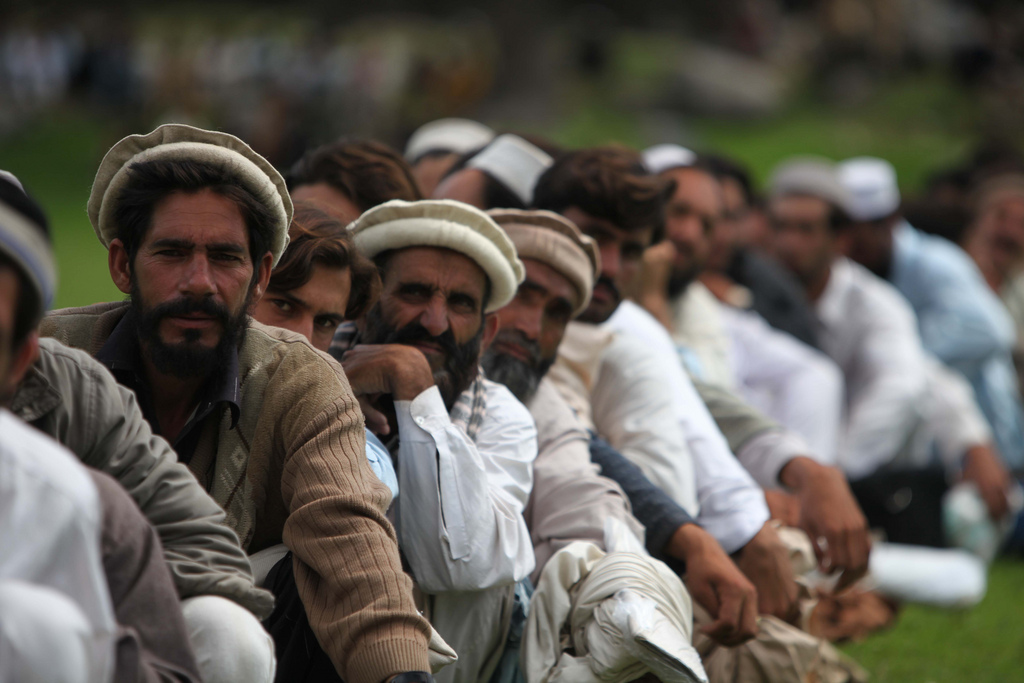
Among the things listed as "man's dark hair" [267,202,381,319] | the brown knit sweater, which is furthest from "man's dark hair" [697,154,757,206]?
the brown knit sweater

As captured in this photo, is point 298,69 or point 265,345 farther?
point 298,69

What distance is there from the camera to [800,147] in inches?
1037

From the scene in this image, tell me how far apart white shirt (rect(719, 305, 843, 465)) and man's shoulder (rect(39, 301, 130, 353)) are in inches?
159

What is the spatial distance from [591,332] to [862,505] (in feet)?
8.91

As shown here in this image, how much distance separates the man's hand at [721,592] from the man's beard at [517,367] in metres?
0.67

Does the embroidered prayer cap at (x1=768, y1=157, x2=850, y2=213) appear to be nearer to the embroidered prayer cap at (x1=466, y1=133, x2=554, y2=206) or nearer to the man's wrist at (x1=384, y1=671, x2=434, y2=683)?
the embroidered prayer cap at (x1=466, y1=133, x2=554, y2=206)

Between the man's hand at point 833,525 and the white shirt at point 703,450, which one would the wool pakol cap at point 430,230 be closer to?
the white shirt at point 703,450

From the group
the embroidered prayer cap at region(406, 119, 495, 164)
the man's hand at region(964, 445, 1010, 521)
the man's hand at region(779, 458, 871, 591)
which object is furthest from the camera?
the man's hand at region(964, 445, 1010, 521)

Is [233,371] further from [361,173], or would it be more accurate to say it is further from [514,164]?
[514,164]

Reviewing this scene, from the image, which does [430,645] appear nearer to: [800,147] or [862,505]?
[862,505]

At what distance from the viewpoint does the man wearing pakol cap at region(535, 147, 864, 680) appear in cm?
416

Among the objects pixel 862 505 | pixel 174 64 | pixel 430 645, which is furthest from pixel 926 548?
pixel 174 64

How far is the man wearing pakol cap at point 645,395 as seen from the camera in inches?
164

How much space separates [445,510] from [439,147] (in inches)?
142
